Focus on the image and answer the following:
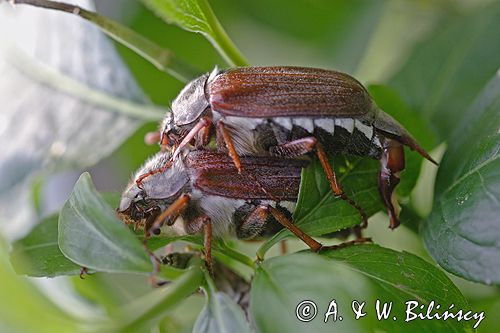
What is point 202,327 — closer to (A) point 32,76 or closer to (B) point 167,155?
(B) point 167,155

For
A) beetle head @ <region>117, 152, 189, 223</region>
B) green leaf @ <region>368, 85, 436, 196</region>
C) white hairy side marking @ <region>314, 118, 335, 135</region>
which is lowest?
beetle head @ <region>117, 152, 189, 223</region>

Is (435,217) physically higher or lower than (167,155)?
higher

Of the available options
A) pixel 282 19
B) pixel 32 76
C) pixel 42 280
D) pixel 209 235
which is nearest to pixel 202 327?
pixel 209 235

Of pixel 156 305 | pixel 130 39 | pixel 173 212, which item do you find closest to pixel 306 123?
pixel 173 212

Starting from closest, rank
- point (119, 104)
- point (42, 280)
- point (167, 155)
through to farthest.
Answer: point (167, 155) → point (42, 280) → point (119, 104)

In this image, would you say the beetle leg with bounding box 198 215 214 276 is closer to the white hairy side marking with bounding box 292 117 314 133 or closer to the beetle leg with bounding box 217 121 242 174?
the beetle leg with bounding box 217 121 242 174

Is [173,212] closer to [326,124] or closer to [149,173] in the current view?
[149,173]

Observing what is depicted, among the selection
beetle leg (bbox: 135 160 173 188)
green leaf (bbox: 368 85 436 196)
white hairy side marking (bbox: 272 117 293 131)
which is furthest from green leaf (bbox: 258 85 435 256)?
beetle leg (bbox: 135 160 173 188)
